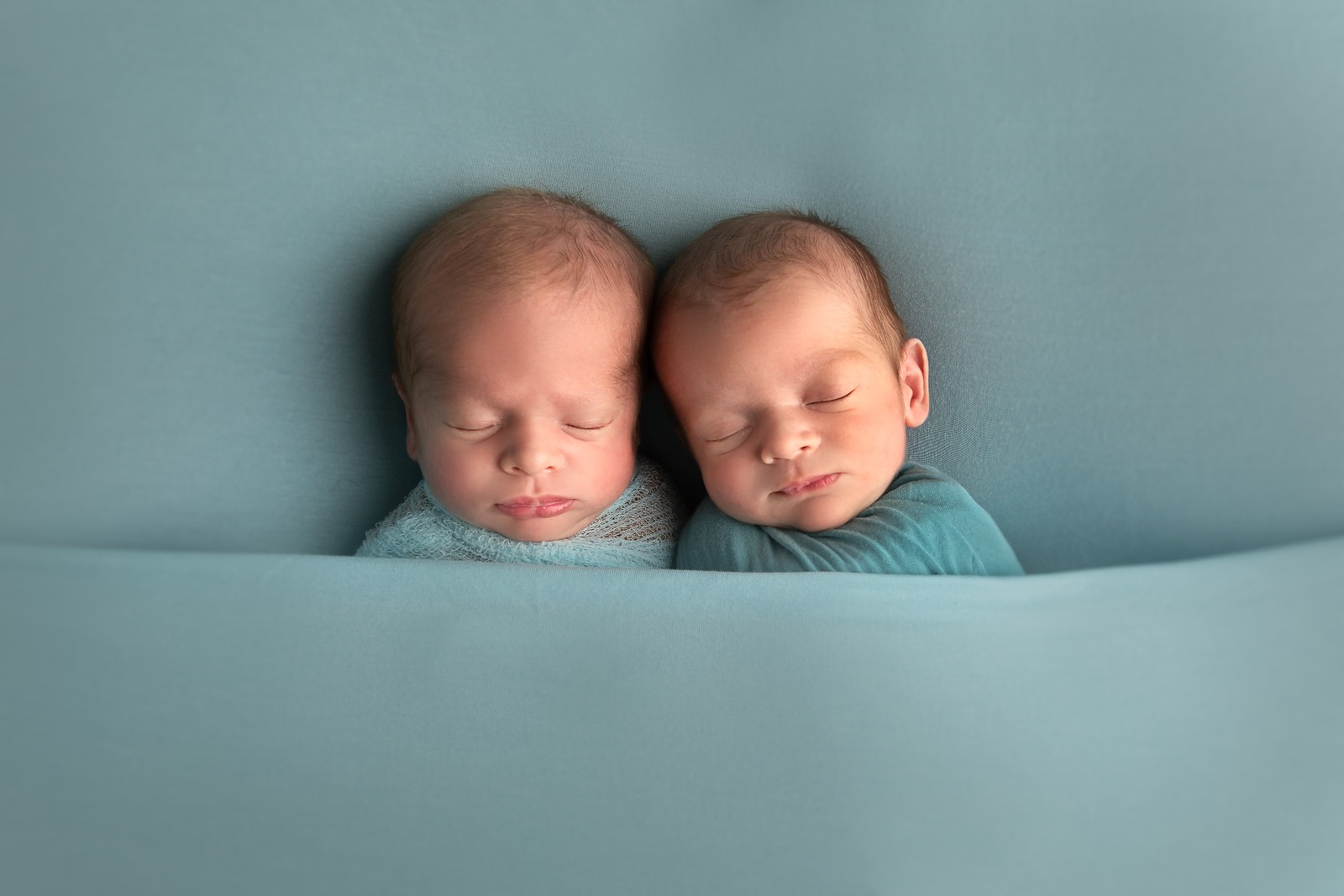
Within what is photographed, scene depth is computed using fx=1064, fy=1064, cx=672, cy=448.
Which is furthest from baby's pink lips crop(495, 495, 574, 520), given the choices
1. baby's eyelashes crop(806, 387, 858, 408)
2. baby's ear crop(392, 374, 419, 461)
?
baby's eyelashes crop(806, 387, 858, 408)

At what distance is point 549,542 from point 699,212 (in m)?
0.36

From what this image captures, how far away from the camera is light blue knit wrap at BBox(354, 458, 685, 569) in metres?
1.00

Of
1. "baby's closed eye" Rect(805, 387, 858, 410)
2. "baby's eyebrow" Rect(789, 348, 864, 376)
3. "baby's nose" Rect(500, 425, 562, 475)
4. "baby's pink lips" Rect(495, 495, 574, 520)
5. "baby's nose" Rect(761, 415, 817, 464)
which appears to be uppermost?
"baby's eyebrow" Rect(789, 348, 864, 376)

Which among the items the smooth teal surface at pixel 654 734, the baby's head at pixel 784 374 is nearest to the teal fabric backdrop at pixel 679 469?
the smooth teal surface at pixel 654 734

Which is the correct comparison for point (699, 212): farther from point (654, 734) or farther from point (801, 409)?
point (654, 734)

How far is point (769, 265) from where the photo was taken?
938 millimetres

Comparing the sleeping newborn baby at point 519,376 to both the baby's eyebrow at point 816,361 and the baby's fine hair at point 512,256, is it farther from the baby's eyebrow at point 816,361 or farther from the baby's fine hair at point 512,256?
the baby's eyebrow at point 816,361

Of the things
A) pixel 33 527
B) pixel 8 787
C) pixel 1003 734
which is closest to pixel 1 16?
pixel 33 527

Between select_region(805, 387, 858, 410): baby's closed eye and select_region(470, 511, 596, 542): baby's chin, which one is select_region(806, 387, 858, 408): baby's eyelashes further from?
select_region(470, 511, 596, 542): baby's chin

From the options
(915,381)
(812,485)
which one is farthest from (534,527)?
(915,381)

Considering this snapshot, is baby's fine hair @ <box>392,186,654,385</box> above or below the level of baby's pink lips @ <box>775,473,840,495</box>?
above

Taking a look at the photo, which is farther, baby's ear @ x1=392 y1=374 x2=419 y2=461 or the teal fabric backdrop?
baby's ear @ x1=392 y1=374 x2=419 y2=461

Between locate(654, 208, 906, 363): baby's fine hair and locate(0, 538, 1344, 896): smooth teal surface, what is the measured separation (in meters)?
0.29

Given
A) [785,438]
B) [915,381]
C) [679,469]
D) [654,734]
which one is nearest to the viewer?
[654,734]
